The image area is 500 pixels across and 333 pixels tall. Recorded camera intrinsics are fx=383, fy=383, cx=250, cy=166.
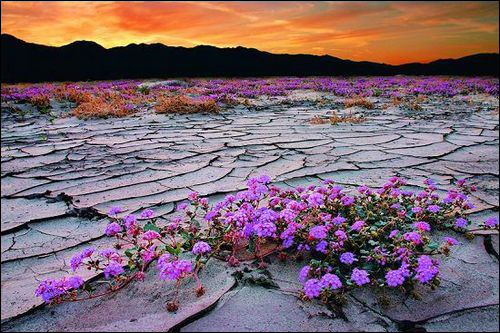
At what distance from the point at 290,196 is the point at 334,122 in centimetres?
470

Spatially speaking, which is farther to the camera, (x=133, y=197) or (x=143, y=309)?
(x=133, y=197)

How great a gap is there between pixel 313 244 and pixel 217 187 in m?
1.55

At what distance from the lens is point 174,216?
10.3 feet

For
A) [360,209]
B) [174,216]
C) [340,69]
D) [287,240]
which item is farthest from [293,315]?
[340,69]

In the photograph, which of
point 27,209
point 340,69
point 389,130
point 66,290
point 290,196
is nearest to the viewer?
point 66,290

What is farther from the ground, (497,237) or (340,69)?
(340,69)

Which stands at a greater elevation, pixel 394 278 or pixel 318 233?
pixel 318 233

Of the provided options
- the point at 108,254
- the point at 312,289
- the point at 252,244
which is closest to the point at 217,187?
the point at 252,244

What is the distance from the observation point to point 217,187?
378 cm

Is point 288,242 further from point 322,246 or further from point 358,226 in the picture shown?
point 358,226

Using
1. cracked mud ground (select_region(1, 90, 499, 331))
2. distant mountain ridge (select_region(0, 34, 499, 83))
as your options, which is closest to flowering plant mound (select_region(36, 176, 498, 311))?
cracked mud ground (select_region(1, 90, 499, 331))

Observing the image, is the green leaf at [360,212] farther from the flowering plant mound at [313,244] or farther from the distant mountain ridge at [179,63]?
the distant mountain ridge at [179,63]

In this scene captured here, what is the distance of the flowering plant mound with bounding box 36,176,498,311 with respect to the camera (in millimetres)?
2078

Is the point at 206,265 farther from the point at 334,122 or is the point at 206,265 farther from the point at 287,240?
the point at 334,122
